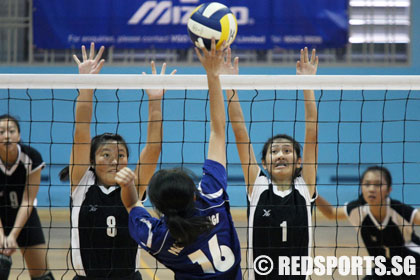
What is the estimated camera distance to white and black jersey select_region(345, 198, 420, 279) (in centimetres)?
371

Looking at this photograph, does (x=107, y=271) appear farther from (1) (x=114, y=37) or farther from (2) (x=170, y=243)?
(1) (x=114, y=37)

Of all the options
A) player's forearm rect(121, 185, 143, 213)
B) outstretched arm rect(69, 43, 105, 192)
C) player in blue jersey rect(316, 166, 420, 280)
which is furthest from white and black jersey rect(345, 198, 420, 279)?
player's forearm rect(121, 185, 143, 213)

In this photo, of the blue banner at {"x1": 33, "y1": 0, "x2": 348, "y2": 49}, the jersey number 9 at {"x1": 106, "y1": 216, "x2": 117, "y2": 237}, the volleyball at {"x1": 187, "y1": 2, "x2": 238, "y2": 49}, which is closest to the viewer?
the volleyball at {"x1": 187, "y1": 2, "x2": 238, "y2": 49}

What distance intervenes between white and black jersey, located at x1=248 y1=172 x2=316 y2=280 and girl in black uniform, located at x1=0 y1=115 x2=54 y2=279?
1.75 meters

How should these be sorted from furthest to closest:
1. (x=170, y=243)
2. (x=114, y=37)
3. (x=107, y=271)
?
1. (x=114, y=37)
2. (x=107, y=271)
3. (x=170, y=243)

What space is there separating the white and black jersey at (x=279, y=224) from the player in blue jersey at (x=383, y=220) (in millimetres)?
717

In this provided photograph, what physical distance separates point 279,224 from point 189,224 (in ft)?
3.66

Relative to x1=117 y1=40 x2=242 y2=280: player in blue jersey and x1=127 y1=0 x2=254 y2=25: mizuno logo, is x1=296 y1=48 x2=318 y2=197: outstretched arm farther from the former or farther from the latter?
x1=127 y1=0 x2=254 y2=25: mizuno logo

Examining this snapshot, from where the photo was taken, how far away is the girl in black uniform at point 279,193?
3.00 metres

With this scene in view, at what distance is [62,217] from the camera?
27.4 ft

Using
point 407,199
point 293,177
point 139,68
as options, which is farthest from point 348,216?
point 139,68

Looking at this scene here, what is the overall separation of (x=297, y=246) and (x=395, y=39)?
5.92m
